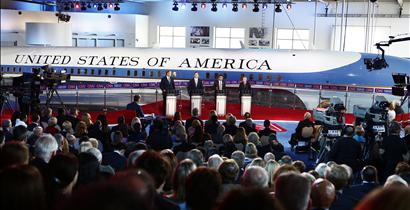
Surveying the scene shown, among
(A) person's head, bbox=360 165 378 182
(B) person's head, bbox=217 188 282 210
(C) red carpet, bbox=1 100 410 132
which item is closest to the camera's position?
(B) person's head, bbox=217 188 282 210

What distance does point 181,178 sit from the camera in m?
4.98

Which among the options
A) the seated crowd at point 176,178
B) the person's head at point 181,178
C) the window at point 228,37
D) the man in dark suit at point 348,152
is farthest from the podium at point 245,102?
the window at point 228,37

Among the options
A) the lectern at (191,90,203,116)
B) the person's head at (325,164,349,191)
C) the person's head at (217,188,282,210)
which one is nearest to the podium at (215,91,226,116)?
the lectern at (191,90,203,116)

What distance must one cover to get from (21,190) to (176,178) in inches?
93.1

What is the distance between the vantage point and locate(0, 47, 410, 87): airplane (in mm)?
21031

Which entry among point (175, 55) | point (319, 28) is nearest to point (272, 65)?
point (175, 55)

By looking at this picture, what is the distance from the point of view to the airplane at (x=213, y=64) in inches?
828

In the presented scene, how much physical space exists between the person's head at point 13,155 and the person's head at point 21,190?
1.58m

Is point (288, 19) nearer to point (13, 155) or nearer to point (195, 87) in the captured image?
point (195, 87)

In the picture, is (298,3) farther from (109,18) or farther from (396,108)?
(396,108)

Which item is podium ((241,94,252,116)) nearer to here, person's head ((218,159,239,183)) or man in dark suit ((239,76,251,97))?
man in dark suit ((239,76,251,97))

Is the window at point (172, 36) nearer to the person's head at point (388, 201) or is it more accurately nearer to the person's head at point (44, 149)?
the person's head at point (44, 149)

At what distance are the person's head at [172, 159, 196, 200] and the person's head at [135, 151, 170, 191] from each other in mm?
341

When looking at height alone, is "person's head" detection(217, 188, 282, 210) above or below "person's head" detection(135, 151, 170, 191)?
above
